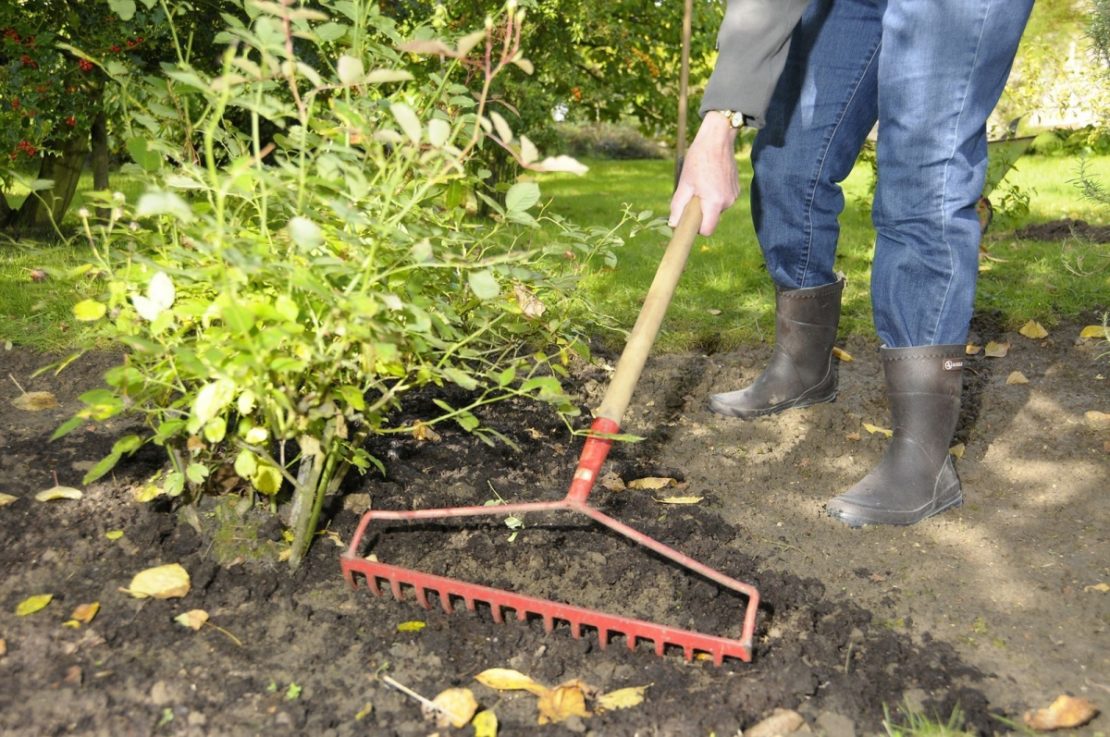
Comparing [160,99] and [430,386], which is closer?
[160,99]

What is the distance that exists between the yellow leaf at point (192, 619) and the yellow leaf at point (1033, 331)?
3173 millimetres

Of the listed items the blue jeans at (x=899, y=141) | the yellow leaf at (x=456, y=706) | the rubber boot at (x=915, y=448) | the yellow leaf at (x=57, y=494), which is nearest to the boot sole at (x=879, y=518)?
the rubber boot at (x=915, y=448)

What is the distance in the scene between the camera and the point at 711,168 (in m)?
2.42

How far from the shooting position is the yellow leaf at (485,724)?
1.70m

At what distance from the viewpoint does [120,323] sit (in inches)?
71.2

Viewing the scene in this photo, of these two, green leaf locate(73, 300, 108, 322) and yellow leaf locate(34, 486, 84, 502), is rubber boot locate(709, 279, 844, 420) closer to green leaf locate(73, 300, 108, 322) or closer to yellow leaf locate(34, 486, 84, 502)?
yellow leaf locate(34, 486, 84, 502)

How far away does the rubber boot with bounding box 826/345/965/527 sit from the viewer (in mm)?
2520

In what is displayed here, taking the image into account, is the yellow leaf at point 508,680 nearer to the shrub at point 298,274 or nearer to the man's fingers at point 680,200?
the shrub at point 298,274

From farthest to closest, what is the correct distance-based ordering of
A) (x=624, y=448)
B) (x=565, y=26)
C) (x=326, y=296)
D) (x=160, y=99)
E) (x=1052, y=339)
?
(x=565, y=26)
(x=1052, y=339)
(x=624, y=448)
(x=160, y=99)
(x=326, y=296)

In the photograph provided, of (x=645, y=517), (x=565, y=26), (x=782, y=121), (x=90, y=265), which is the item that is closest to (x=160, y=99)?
(x=90, y=265)

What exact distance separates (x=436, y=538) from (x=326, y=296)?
2.68 feet

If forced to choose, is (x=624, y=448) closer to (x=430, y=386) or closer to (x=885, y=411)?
(x=430, y=386)

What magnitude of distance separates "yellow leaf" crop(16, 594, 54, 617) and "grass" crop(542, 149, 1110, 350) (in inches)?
89.3

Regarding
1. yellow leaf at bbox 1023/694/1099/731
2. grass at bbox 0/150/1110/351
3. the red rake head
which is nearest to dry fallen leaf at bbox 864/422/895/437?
grass at bbox 0/150/1110/351
